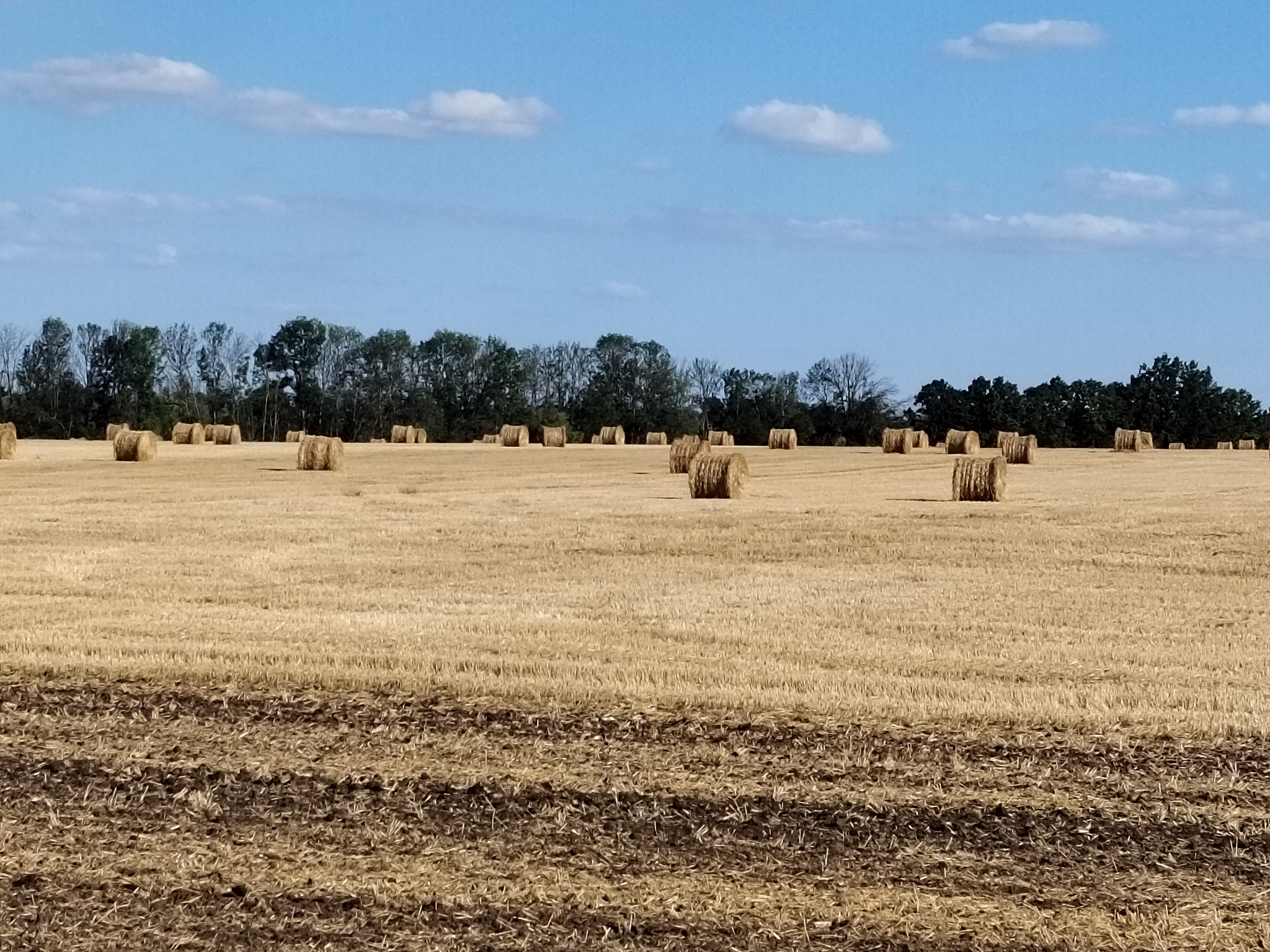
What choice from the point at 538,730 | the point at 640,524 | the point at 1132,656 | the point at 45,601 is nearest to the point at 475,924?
the point at 538,730

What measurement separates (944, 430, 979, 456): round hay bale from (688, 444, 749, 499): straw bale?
25.6 metres

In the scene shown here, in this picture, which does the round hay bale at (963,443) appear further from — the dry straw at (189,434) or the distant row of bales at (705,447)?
the dry straw at (189,434)

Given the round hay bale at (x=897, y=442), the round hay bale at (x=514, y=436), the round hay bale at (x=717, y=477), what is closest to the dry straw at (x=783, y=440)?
the round hay bale at (x=897, y=442)

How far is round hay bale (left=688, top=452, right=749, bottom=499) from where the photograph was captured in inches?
1010

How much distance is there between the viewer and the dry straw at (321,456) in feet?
117

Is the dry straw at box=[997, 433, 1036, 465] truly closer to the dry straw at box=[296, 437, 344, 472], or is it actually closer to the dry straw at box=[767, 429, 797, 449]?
the dry straw at box=[767, 429, 797, 449]

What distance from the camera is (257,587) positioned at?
46.2ft

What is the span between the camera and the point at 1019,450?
44594 mm

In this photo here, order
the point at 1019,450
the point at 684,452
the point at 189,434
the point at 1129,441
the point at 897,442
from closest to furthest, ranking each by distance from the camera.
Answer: the point at 684,452 → the point at 1019,450 → the point at 189,434 → the point at 897,442 → the point at 1129,441

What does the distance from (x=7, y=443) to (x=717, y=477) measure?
21027mm

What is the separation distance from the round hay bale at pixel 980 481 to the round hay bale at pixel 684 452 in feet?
33.9

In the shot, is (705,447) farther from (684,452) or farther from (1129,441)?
(1129,441)

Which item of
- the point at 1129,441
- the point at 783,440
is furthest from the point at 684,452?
the point at 1129,441

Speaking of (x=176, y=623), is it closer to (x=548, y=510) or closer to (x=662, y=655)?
(x=662, y=655)
